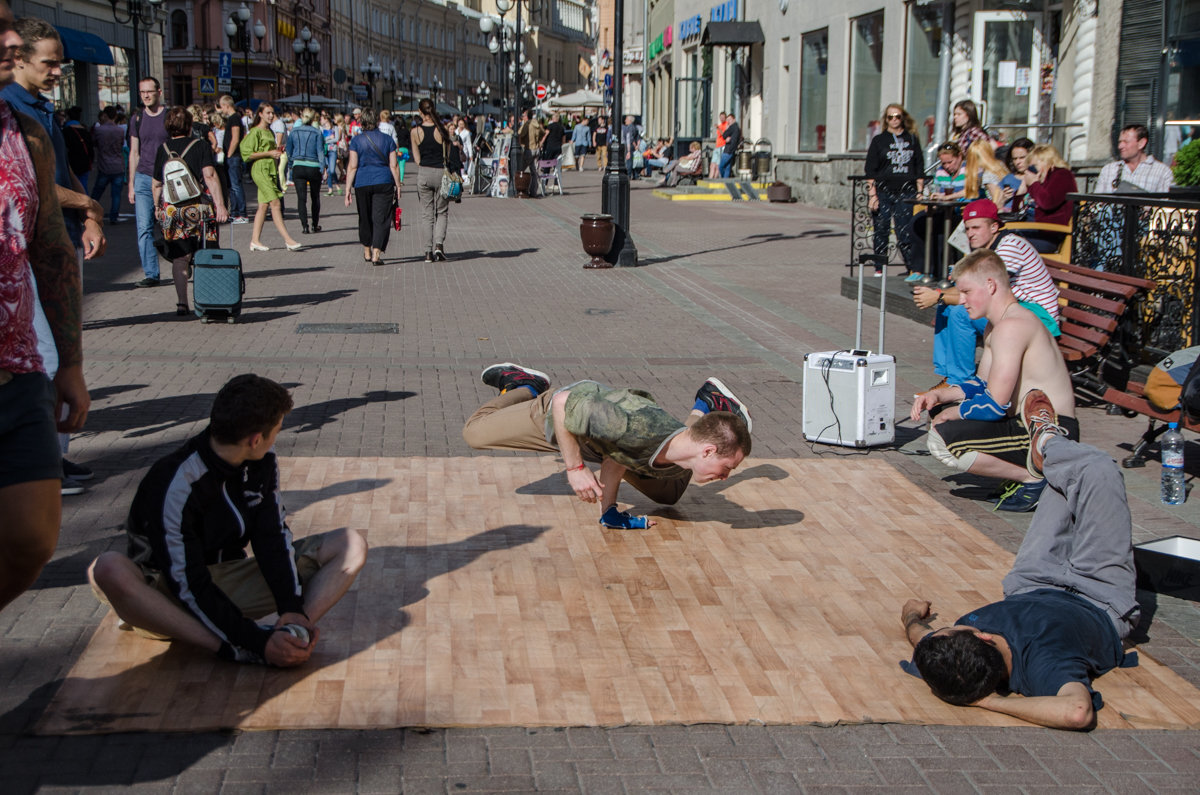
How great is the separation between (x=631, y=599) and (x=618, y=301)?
8.33 m

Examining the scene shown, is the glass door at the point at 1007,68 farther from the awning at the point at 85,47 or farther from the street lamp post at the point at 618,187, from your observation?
the awning at the point at 85,47

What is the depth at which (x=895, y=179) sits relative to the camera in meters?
13.9

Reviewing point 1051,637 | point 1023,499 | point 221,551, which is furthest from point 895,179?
point 221,551

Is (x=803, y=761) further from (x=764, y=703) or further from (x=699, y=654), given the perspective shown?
(x=699, y=654)

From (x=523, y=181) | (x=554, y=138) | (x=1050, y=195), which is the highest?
(x=554, y=138)

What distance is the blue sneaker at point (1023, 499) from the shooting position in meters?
6.16

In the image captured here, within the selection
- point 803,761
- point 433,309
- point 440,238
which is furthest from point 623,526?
point 440,238

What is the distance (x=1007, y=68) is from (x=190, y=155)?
12654 millimetres

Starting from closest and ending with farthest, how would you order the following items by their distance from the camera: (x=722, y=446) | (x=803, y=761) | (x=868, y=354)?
(x=803, y=761), (x=722, y=446), (x=868, y=354)

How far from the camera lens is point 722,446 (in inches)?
190

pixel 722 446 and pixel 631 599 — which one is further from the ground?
→ pixel 722 446

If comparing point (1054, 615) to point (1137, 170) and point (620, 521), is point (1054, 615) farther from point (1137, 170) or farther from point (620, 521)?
point (1137, 170)

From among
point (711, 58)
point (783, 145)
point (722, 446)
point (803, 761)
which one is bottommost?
point (803, 761)

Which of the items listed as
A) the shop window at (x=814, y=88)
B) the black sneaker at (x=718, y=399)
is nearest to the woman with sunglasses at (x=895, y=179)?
the black sneaker at (x=718, y=399)
